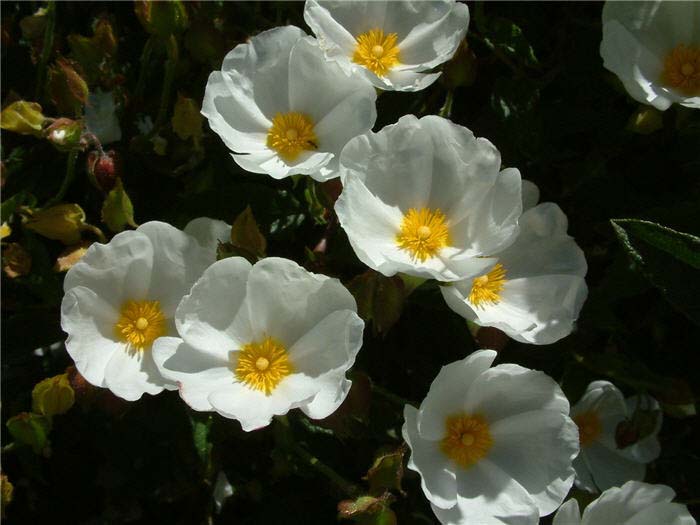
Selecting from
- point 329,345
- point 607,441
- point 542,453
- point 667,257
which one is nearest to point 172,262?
point 329,345

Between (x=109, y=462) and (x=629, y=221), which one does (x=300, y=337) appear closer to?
(x=629, y=221)

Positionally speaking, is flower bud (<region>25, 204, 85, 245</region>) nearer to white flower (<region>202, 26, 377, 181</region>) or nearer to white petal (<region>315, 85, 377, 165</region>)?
white flower (<region>202, 26, 377, 181</region>)

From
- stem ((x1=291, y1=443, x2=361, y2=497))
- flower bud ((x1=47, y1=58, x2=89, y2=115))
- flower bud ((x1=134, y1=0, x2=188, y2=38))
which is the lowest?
stem ((x1=291, y1=443, x2=361, y2=497))

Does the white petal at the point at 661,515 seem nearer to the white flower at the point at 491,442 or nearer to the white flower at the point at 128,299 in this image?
the white flower at the point at 491,442

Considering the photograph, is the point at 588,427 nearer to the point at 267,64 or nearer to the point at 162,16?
the point at 267,64

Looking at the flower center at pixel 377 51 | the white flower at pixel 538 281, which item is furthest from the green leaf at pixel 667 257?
the flower center at pixel 377 51

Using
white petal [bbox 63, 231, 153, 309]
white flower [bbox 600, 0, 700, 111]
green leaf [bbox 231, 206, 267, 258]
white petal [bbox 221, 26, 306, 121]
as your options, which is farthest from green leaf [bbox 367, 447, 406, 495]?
white flower [bbox 600, 0, 700, 111]

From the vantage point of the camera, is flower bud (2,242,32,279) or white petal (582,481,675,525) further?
flower bud (2,242,32,279)

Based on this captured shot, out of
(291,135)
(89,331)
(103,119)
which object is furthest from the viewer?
(103,119)
